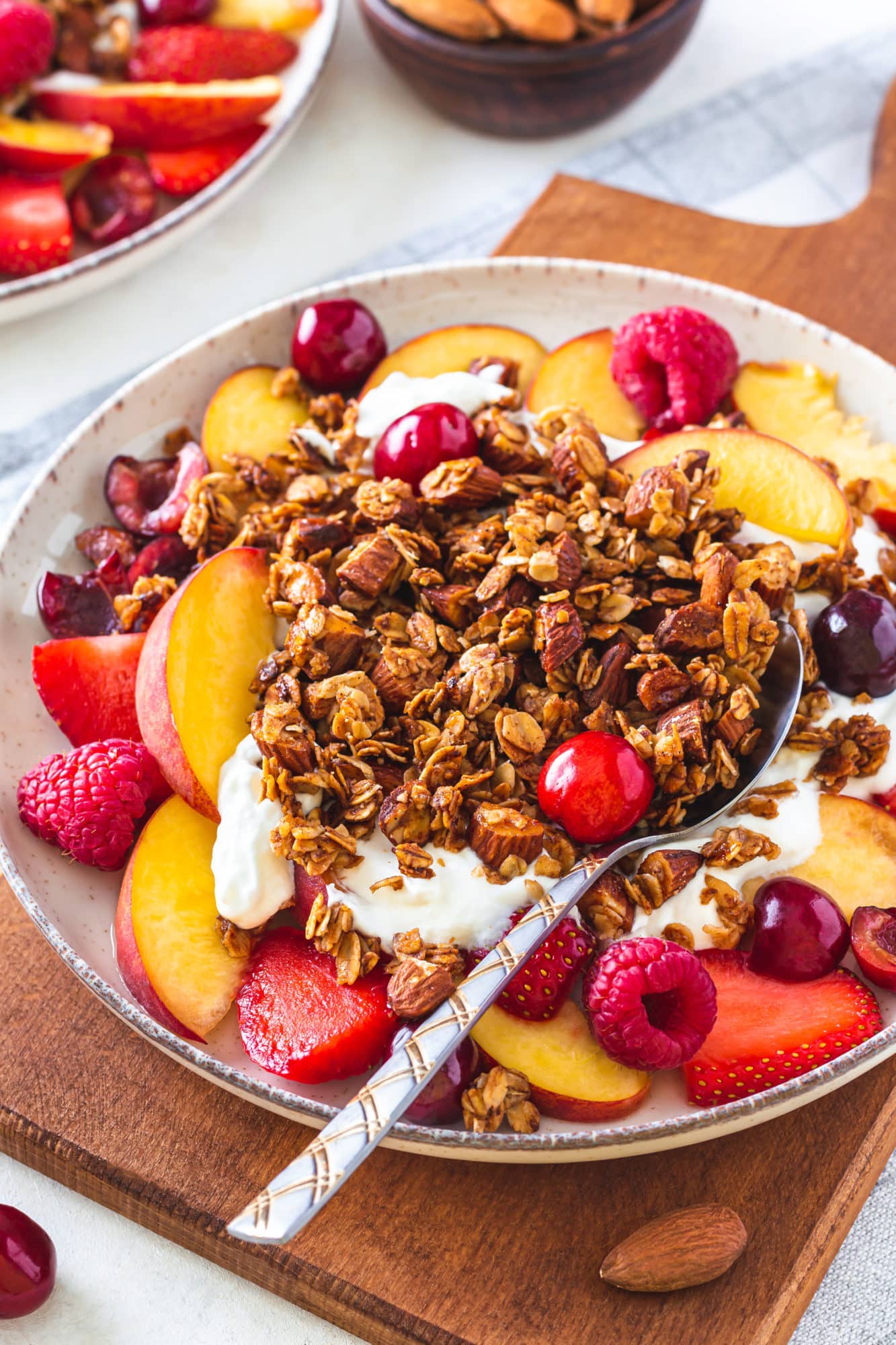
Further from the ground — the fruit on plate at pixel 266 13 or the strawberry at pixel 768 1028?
the fruit on plate at pixel 266 13

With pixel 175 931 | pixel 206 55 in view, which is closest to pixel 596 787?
pixel 175 931

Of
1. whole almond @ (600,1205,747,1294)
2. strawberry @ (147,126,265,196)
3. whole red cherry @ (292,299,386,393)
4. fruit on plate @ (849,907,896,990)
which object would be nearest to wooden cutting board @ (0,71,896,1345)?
whole almond @ (600,1205,747,1294)

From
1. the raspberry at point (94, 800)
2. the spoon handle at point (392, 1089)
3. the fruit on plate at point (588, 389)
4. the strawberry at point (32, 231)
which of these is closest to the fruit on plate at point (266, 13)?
the strawberry at point (32, 231)

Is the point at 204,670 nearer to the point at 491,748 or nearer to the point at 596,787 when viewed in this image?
the point at 491,748

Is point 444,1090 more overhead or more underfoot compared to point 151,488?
more underfoot

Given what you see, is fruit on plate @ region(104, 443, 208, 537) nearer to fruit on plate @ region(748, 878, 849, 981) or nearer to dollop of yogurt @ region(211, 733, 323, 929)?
dollop of yogurt @ region(211, 733, 323, 929)

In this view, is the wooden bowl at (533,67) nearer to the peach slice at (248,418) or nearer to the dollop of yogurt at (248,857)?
the peach slice at (248,418)
